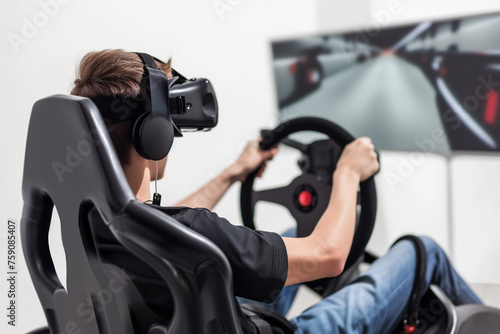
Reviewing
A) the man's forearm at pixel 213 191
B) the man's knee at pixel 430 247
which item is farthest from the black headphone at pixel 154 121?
the man's knee at pixel 430 247

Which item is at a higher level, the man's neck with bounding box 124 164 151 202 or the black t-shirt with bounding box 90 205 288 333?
the man's neck with bounding box 124 164 151 202

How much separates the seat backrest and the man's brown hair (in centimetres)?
16

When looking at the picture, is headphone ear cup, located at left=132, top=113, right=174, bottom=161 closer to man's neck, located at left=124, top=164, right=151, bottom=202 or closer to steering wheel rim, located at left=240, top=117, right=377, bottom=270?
man's neck, located at left=124, top=164, right=151, bottom=202

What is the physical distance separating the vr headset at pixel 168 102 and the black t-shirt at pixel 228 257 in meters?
0.18

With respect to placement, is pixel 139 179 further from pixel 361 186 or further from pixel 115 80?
pixel 361 186

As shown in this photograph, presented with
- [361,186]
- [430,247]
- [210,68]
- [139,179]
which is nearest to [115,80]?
[139,179]

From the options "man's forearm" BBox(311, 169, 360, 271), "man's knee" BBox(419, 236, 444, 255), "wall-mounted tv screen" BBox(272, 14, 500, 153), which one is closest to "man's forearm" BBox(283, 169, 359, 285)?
"man's forearm" BBox(311, 169, 360, 271)

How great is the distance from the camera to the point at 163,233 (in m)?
0.71

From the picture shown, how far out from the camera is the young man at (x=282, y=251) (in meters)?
0.93

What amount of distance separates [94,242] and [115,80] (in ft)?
0.99

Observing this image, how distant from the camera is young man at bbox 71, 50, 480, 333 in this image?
0.93 metres

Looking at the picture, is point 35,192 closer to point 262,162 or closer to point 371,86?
point 262,162

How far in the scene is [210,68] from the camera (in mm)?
2680

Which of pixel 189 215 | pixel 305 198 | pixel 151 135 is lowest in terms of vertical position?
pixel 305 198
